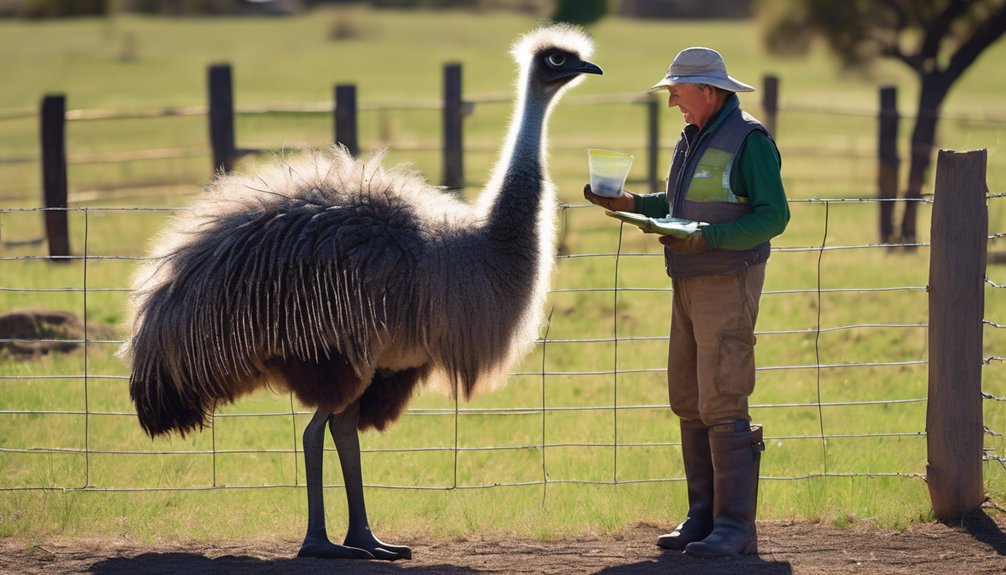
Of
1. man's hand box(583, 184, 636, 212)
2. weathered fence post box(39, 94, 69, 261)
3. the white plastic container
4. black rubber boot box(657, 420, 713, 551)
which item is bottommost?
black rubber boot box(657, 420, 713, 551)

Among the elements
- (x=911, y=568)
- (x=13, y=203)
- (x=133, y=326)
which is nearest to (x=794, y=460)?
(x=911, y=568)

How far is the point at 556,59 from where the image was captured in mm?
5902

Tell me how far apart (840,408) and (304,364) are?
4.09 m

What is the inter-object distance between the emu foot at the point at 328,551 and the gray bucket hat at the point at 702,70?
7.75 feet

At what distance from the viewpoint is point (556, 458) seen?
729 cm

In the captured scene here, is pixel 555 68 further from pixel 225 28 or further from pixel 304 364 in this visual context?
→ pixel 225 28

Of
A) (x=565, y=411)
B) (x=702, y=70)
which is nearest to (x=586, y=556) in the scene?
(x=702, y=70)

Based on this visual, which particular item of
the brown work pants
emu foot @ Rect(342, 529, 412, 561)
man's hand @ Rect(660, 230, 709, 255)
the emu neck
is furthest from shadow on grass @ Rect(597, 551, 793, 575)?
the emu neck

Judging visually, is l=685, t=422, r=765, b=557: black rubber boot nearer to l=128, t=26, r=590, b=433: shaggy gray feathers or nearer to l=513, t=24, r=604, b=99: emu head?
l=128, t=26, r=590, b=433: shaggy gray feathers

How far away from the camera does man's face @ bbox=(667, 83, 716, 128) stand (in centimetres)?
548

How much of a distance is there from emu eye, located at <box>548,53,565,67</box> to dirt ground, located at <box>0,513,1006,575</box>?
2.17 metres

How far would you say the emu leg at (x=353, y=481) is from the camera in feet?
18.6

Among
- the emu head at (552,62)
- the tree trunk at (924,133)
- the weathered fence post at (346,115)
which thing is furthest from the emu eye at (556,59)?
the tree trunk at (924,133)

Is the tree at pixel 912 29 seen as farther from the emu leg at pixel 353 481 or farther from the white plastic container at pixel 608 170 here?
the emu leg at pixel 353 481
